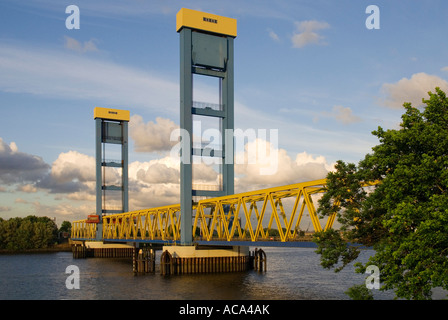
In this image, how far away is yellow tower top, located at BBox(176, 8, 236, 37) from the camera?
66.6 meters

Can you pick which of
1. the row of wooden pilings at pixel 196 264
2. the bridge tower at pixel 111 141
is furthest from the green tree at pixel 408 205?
the bridge tower at pixel 111 141

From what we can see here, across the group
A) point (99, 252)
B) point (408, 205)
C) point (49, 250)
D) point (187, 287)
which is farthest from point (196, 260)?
point (49, 250)

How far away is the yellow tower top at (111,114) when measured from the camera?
4492 inches

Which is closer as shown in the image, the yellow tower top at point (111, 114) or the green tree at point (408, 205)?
the green tree at point (408, 205)

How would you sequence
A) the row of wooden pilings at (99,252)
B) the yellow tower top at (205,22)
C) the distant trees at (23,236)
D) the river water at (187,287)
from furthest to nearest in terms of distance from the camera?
the distant trees at (23,236)
the row of wooden pilings at (99,252)
the yellow tower top at (205,22)
the river water at (187,287)

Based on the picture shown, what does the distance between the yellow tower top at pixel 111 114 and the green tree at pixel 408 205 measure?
94.4 m

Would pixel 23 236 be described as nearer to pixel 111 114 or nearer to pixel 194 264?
pixel 111 114

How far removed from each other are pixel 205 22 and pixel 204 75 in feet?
24.0

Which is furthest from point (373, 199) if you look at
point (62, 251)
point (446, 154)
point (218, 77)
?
point (62, 251)

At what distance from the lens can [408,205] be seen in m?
21.9

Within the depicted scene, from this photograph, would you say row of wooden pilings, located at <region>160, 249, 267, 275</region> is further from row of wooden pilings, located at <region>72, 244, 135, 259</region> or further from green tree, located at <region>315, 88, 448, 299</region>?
row of wooden pilings, located at <region>72, 244, 135, 259</region>

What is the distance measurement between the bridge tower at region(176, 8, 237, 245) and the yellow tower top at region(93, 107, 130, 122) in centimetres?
5158

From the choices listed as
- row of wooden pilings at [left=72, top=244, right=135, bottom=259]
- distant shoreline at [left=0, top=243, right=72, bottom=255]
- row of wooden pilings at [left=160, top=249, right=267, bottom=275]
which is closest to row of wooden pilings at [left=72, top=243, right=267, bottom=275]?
row of wooden pilings at [left=160, top=249, right=267, bottom=275]

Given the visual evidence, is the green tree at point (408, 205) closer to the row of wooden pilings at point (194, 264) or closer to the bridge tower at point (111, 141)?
the row of wooden pilings at point (194, 264)
